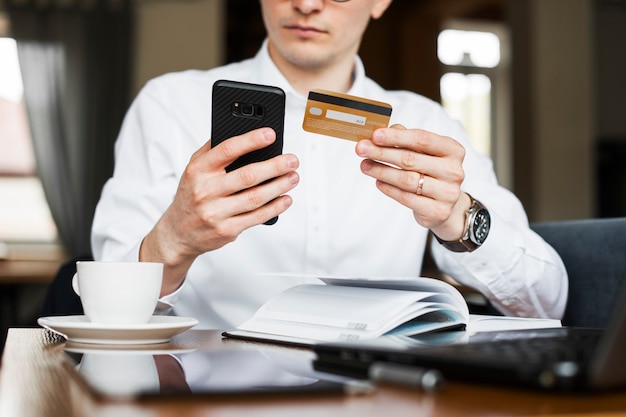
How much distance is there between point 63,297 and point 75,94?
4405 mm

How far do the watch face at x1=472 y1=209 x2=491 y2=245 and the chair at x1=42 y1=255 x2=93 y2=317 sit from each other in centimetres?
61

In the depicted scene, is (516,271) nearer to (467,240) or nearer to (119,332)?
(467,240)

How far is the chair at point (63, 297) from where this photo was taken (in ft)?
4.28

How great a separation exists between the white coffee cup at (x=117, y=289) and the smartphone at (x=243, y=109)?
0.20 metres

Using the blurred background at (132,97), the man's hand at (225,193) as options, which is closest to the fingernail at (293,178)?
the man's hand at (225,193)

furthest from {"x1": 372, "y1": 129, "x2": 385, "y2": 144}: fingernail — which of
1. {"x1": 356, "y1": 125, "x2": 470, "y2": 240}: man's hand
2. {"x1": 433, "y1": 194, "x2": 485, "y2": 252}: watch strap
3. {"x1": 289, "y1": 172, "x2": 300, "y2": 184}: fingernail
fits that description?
{"x1": 433, "y1": 194, "x2": 485, "y2": 252}: watch strap

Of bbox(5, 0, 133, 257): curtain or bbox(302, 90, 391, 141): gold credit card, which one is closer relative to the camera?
bbox(302, 90, 391, 141): gold credit card

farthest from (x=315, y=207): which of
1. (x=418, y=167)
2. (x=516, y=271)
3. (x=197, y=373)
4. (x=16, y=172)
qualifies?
(x=16, y=172)

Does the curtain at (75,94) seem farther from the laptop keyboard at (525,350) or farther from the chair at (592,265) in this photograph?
the laptop keyboard at (525,350)

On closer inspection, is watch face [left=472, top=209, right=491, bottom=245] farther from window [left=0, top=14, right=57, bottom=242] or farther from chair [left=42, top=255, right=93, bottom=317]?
window [left=0, top=14, right=57, bottom=242]

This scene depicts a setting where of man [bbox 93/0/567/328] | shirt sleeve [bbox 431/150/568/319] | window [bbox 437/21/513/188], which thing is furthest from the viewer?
window [bbox 437/21/513/188]

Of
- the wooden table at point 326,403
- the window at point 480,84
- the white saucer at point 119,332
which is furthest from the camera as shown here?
the window at point 480,84

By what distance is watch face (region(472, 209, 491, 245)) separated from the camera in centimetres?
116

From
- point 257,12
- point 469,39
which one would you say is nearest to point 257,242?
point 257,12
